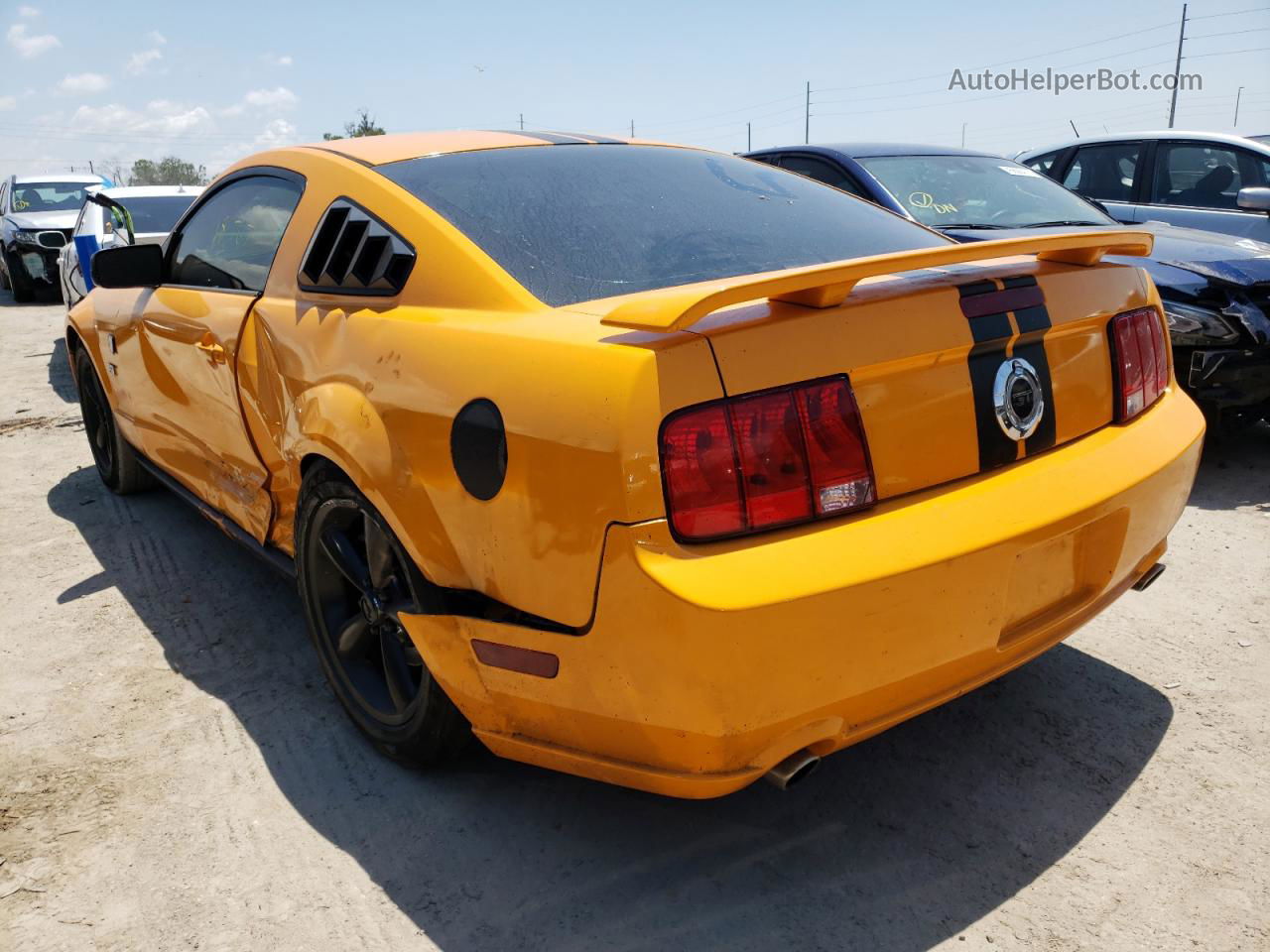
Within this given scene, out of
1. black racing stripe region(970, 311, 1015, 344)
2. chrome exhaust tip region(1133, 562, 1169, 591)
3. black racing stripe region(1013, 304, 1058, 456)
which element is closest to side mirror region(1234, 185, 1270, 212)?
chrome exhaust tip region(1133, 562, 1169, 591)

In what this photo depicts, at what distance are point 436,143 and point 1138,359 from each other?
1.87m

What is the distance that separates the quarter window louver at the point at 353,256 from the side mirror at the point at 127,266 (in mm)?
1172

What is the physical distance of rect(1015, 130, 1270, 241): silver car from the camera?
6.07 m

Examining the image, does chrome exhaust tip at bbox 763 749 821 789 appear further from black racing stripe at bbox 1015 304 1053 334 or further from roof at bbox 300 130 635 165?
roof at bbox 300 130 635 165

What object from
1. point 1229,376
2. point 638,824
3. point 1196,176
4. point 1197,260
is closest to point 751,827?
point 638,824

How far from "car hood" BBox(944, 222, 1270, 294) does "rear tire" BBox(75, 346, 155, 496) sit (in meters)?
3.88

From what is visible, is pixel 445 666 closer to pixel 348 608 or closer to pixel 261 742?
pixel 348 608

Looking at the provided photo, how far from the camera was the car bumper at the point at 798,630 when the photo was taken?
1.70 meters

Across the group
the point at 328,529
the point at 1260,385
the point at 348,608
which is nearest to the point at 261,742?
the point at 348,608

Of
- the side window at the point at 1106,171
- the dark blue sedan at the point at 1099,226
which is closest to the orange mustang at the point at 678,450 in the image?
the dark blue sedan at the point at 1099,226

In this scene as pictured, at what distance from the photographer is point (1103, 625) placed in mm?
3203

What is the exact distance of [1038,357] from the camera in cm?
206

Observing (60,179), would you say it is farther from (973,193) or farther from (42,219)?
(973,193)

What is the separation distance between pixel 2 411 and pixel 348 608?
5832 mm
